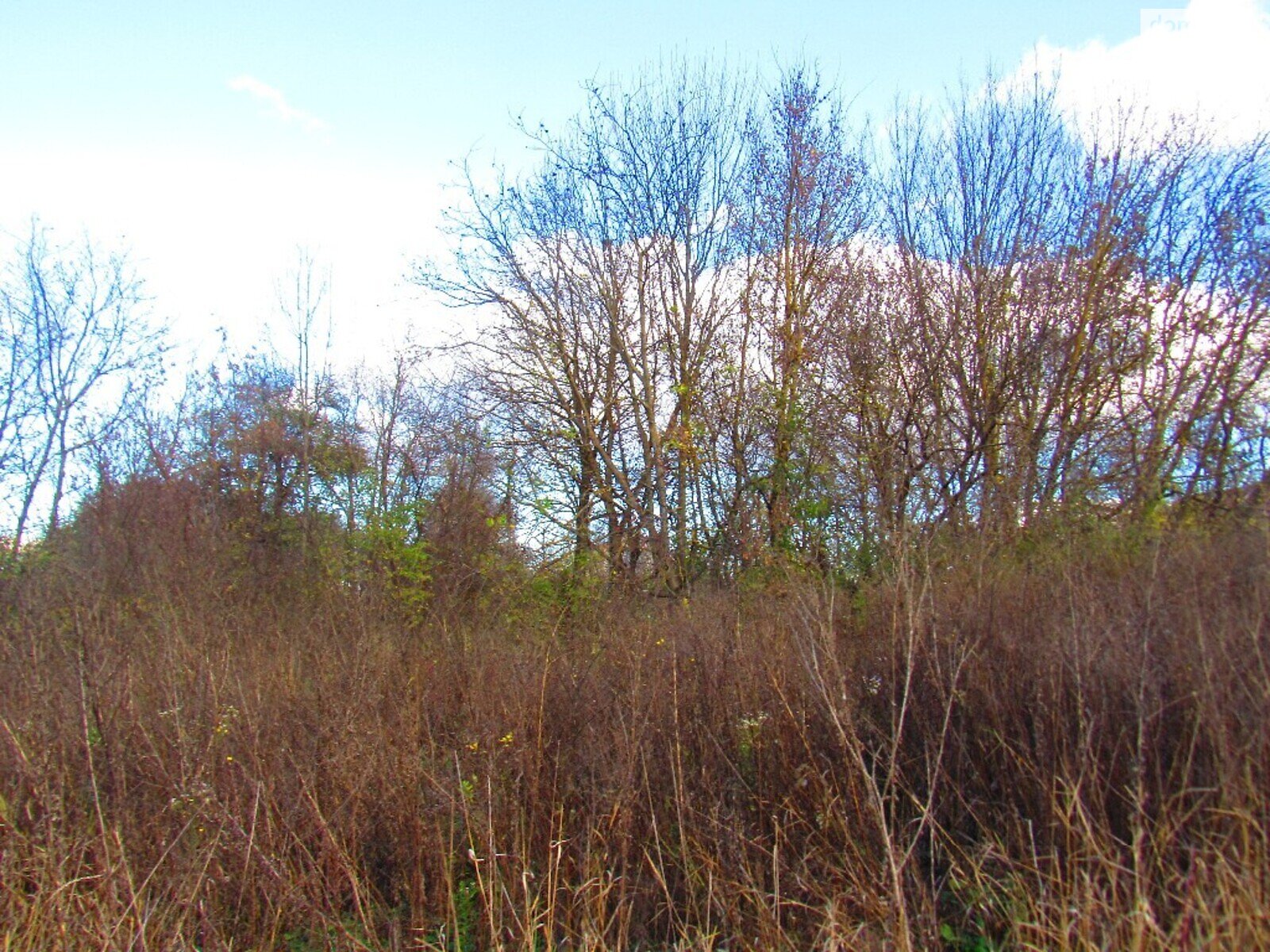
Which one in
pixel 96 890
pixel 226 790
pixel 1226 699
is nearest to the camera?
pixel 1226 699

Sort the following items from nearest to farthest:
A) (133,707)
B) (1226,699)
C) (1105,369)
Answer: (1226,699) < (133,707) < (1105,369)

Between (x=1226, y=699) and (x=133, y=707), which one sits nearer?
(x=1226, y=699)

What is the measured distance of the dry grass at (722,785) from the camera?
12.1ft

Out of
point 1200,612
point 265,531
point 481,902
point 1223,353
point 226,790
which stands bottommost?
point 481,902

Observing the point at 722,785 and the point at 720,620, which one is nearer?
the point at 722,785

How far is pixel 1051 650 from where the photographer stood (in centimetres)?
453

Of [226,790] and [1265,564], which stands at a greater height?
[1265,564]

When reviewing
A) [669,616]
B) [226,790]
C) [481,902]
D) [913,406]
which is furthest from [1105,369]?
[226,790]

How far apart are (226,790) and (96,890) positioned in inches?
36.0

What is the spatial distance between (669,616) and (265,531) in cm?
968

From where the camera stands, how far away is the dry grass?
12.1 ft

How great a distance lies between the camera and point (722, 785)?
17.0 ft

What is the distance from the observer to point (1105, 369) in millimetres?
10797

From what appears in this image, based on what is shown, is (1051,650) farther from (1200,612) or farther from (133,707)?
(133,707)
